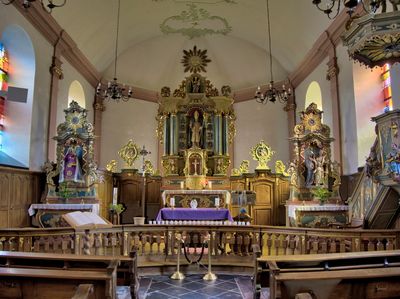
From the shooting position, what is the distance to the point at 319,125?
1012 centimetres

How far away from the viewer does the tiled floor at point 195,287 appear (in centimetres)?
504

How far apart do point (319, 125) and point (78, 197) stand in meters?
6.86

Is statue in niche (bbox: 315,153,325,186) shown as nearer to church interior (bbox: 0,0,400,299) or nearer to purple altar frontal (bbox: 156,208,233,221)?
church interior (bbox: 0,0,400,299)

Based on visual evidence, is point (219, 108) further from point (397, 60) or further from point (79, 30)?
point (397, 60)

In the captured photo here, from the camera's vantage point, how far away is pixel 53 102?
10.6 m

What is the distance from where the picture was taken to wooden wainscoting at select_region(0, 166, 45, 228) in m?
8.33

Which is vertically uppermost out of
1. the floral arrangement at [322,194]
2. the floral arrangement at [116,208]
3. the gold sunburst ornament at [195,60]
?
the gold sunburst ornament at [195,60]

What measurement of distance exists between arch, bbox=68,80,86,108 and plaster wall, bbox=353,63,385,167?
899 cm

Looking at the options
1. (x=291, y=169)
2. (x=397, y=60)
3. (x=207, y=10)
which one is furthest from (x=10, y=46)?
(x=397, y=60)

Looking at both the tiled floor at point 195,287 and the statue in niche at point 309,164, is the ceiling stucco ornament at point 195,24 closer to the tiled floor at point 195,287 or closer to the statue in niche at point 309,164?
the statue in niche at point 309,164

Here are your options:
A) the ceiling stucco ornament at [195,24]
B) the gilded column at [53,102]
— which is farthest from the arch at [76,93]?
the ceiling stucco ornament at [195,24]

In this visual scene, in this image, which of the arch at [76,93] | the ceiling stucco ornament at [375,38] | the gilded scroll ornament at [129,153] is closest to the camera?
the ceiling stucco ornament at [375,38]

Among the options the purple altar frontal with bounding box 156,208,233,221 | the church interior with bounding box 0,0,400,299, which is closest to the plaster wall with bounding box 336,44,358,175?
the church interior with bounding box 0,0,400,299

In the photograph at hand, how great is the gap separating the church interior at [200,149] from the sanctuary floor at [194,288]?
47 millimetres
